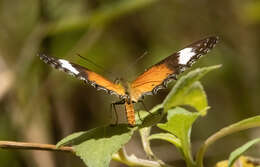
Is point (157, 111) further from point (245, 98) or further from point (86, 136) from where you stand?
point (245, 98)

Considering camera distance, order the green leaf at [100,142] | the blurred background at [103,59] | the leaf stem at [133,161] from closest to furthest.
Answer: the green leaf at [100,142]
the leaf stem at [133,161]
the blurred background at [103,59]

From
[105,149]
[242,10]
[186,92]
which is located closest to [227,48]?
[242,10]

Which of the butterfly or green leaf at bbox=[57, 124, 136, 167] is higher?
the butterfly

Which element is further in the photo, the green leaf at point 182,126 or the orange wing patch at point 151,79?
the orange wing patch at point 151,79

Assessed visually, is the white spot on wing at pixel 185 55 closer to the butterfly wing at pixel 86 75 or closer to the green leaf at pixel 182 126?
the butterfly wing at pixel 86 75

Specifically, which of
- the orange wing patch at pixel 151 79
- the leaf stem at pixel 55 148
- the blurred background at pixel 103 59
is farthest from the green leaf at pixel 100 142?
the blurred background at pixel 103 59

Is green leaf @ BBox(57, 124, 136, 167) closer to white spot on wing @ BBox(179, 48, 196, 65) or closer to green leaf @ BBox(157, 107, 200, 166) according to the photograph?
green leaf @ BBox(157, 107, 200, 166)

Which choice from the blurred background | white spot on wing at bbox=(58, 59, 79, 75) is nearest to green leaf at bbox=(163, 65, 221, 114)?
white spot on wing at bbox=(58, 59, 79, 75)
